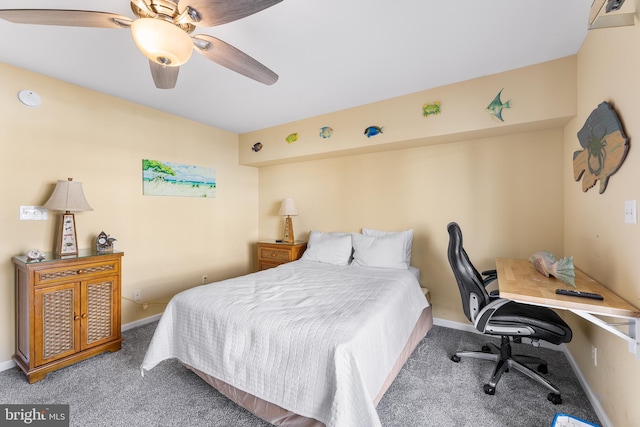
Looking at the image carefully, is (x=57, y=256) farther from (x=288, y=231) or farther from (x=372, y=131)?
(x=372, y=131)

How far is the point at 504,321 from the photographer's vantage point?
1.81 meters

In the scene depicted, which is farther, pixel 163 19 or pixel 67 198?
pixel 67 198

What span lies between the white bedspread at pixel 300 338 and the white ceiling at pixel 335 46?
1.80m

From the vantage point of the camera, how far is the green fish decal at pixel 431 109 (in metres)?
2.56

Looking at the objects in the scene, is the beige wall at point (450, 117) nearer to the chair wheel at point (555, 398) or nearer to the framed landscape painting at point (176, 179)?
the framed landscape painting at point (176, 179)

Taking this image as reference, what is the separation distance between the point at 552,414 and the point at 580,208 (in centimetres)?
141

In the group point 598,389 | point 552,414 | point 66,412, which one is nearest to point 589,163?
point 598,389

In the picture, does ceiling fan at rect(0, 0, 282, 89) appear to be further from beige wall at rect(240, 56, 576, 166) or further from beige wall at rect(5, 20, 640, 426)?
beige wall at rect(240, 56, 576, 166)

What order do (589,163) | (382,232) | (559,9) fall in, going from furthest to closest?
1. (382,232)
2. (589,163)
3. (559,9)

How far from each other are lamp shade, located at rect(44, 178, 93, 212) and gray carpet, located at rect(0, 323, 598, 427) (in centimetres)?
128

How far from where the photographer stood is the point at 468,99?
7.97 feet

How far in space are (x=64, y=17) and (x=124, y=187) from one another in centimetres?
192

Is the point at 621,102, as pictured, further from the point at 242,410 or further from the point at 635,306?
the point at 242,410

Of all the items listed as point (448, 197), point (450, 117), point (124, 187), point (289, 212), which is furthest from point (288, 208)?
point (450, 117)
